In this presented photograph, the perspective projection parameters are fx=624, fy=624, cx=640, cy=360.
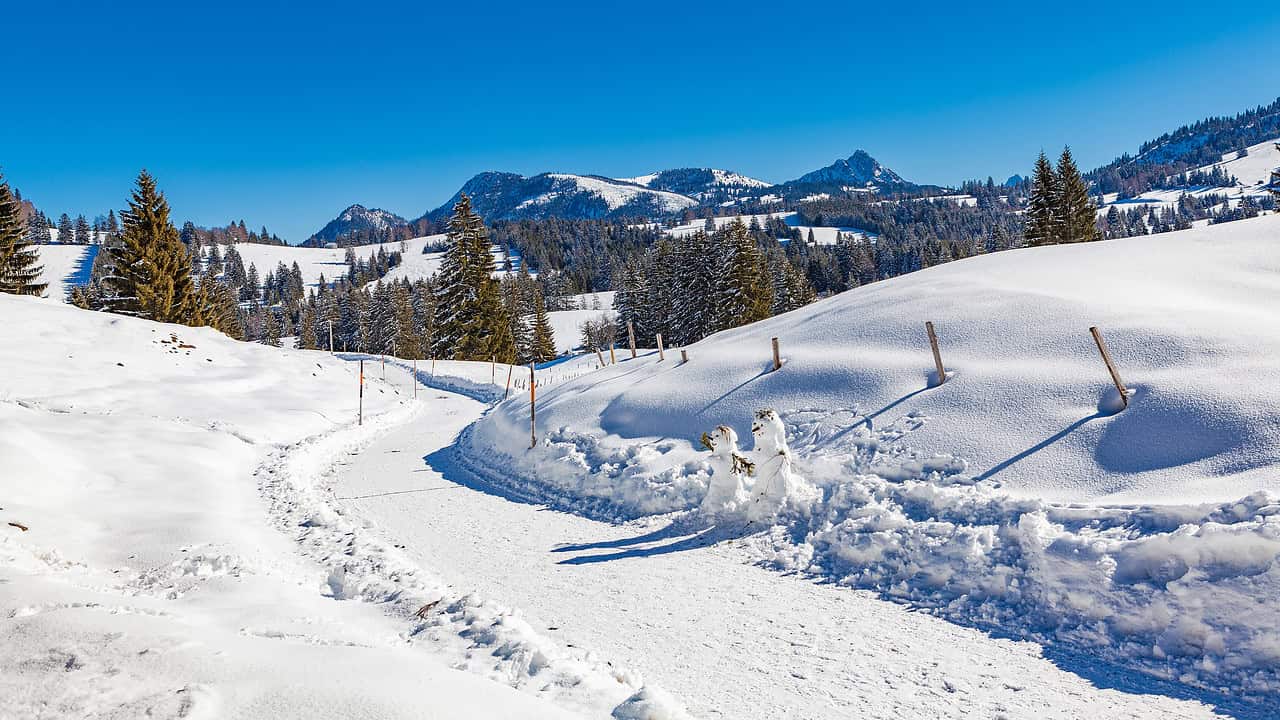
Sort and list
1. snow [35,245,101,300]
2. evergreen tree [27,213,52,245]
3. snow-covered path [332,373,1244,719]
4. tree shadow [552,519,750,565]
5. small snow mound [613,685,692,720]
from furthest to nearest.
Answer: evergreen tree [27,213,52,245] < snow [35,245,101,300] < tree shadow [552,519,750,565] < snow-covered path [332,373,1244,719] < small snow mound [613,685,692,720]

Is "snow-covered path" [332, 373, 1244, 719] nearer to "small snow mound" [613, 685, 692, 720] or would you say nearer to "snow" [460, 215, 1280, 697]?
"small snow mound" [613, 685, 692, 720]

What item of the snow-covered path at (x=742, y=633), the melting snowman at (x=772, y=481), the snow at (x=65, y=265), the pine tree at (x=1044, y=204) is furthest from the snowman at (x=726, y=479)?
the snow at (x=65, y=265)

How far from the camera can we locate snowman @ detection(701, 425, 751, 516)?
32.0 feet

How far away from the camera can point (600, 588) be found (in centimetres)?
739

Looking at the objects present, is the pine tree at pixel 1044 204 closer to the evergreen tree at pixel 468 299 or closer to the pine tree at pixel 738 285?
the pine tree at pixel 738 285

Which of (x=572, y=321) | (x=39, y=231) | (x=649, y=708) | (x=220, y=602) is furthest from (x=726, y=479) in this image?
(x=39, y=231)

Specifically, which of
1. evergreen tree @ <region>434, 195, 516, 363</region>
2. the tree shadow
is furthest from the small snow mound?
evergreen tree @ <region>434, 195, 516, 363</region>

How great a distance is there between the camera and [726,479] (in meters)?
9.83

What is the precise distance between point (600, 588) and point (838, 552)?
120 inches

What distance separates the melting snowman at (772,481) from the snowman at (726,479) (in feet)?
0.82

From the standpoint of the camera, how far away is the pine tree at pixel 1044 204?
4572cm

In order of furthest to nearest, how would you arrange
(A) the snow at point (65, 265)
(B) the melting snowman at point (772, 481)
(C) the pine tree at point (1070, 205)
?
(A) the snow at point (65, 265) → (C) the pine tree at point (1070, 205) → (B) the melting snowman at point (772, 481)

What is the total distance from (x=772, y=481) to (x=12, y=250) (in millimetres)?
48870

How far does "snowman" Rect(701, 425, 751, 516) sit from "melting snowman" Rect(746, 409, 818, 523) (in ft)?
0.82
